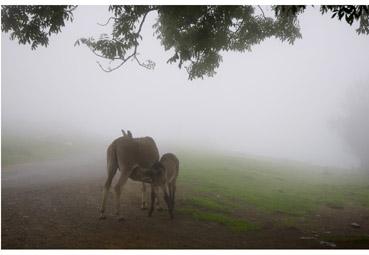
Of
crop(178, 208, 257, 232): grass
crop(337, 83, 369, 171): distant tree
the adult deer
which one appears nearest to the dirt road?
crop(178, 208, 257, 232): grass

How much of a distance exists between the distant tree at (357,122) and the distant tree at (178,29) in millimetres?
57560

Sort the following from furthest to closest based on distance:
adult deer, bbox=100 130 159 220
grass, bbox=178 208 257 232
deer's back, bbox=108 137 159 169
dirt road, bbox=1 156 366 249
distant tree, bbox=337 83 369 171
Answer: distant tree, bbox=337 83 369 171
grass, bbox=178 208 257 232
deer's back, bbox=108 137 159 169
adult deer, bbox=100 130 159 220
dirt road, bbox=1 156 366 249

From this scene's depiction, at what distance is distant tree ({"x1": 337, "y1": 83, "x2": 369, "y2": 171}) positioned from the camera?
67062 millimetres

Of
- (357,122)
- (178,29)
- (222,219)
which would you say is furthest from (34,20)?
(357,122)

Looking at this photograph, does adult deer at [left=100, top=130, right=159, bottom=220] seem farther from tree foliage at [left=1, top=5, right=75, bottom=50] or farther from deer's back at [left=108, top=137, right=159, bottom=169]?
tree foliage at [left=1, top=5, right=75, bottom=50]

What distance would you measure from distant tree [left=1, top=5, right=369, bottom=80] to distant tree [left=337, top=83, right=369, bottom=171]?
5756 centimetres

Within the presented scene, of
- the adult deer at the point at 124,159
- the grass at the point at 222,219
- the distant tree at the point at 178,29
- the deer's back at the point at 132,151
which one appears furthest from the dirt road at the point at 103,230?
the distant tree at the point at 178,29

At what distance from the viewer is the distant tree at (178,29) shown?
13516 mm

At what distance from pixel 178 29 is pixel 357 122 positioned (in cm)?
6396

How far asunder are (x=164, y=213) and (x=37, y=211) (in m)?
4.85

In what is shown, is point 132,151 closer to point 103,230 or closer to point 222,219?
point 103,230

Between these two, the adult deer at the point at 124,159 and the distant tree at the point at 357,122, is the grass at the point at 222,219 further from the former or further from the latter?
the distant tree at the point at 357,122

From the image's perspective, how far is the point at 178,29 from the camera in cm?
1420

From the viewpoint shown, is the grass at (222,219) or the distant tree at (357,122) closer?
the grass at (222,219)
